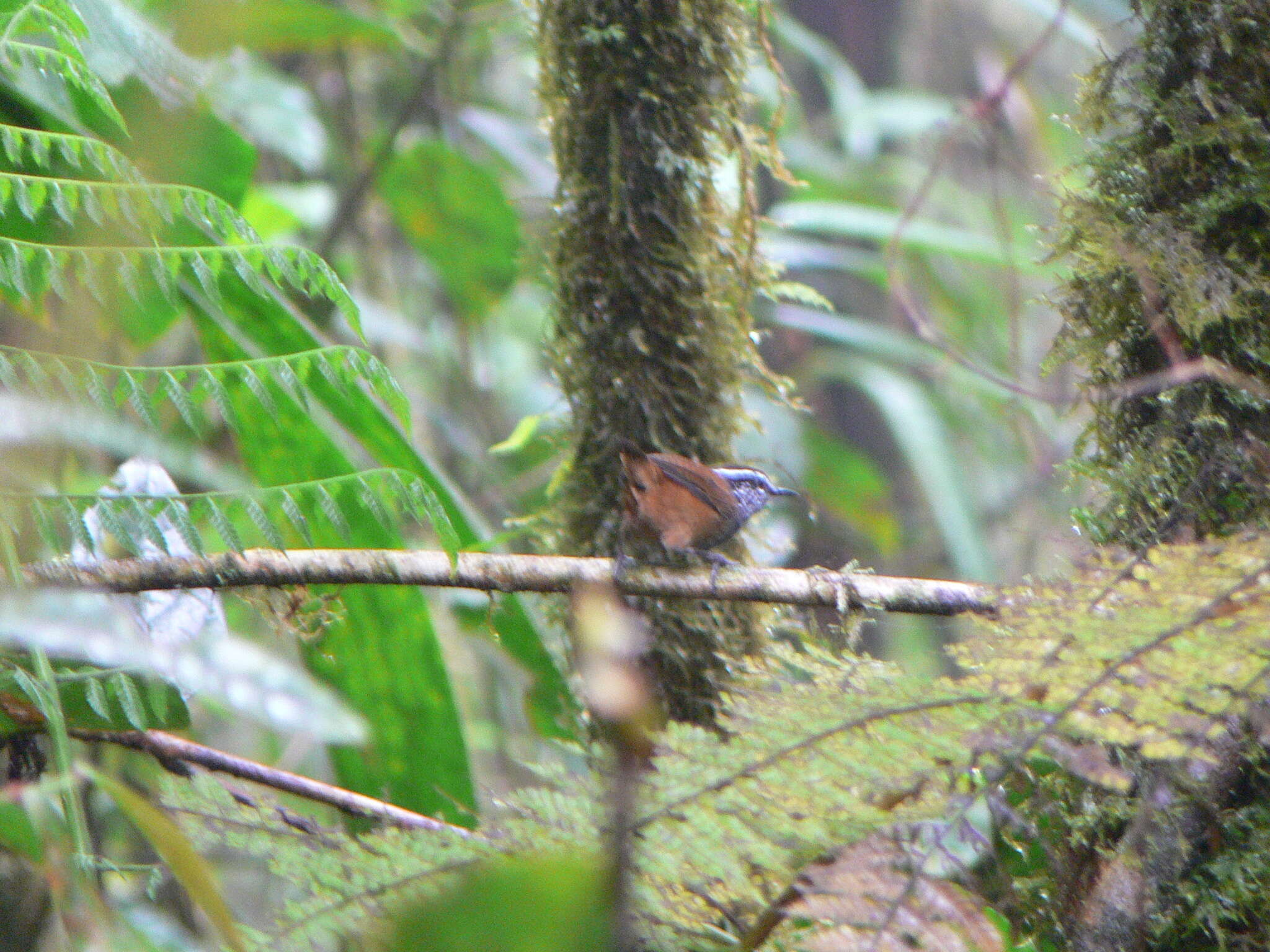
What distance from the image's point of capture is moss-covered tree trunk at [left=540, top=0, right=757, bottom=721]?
59.1 inches

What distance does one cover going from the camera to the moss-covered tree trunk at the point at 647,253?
150cm

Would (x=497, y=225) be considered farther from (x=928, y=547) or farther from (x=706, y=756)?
(x=928, y=547)

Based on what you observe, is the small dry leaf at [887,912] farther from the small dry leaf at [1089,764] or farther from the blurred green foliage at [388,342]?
the blurred green foliage at [388,342]

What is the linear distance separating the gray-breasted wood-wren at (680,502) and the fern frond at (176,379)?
1.10ft

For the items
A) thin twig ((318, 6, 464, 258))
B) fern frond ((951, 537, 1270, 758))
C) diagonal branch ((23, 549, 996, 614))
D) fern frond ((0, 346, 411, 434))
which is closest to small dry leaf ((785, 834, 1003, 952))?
fern frond ((951, 537, 1270, 758))

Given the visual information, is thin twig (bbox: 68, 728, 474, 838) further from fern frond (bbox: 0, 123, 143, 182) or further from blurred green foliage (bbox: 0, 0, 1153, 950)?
fern frond (bbox: 0, 123, 143, 182)

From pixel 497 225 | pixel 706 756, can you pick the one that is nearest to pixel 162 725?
pixel 706 756

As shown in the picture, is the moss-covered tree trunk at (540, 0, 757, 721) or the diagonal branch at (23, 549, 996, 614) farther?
the moss-covered tree trunk at (540, 0, 757, 721)

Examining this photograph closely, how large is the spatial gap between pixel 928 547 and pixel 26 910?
4637 mm

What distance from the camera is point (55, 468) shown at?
139cm

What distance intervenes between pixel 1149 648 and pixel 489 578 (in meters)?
0.71

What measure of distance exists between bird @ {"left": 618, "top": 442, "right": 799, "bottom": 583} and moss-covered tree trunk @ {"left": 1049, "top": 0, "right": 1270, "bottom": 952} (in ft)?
1.53

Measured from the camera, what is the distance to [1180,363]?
3.77 feet

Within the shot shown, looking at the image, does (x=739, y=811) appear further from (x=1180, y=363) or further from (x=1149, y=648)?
(x=1180, y=363)
